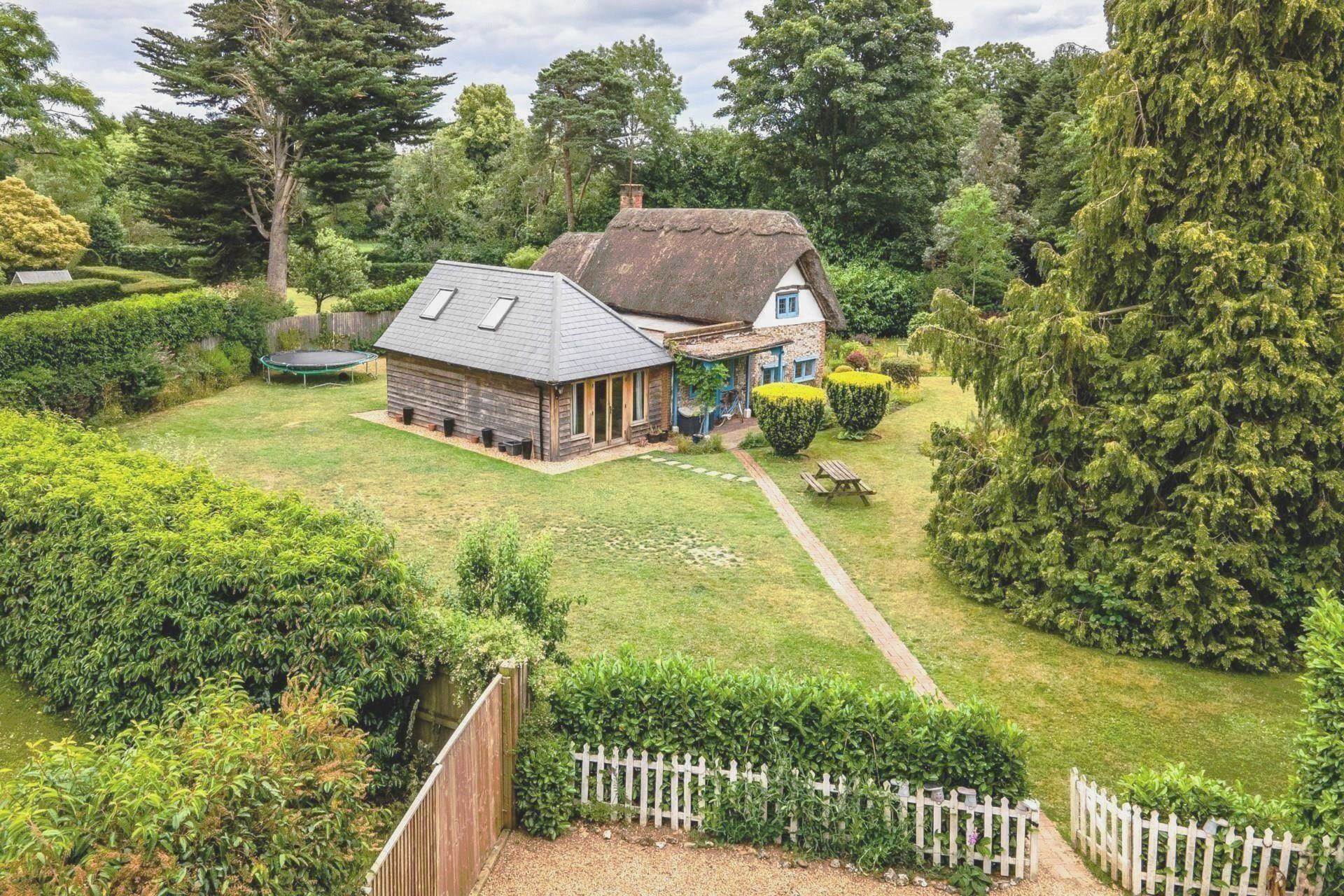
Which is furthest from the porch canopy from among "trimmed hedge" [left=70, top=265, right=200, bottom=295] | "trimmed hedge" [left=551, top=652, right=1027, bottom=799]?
"trimmed hedge" [left=70, top=265, right=200, bottom=295]

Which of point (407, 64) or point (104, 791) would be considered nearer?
point (104, 791)

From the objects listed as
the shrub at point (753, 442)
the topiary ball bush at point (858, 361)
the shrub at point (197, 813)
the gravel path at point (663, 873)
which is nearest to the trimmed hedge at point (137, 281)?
the shrub at point (753, 442)

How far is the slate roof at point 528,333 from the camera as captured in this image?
22375 mm

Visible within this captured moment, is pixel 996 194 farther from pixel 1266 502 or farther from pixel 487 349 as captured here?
pixel 1266 502

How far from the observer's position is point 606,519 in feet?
60.2

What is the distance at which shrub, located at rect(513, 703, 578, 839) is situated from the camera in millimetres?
8391

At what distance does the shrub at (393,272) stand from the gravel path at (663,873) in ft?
138

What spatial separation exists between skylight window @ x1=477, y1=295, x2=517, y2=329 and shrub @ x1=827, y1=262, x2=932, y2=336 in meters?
19.3

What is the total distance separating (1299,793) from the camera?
8.03 meters

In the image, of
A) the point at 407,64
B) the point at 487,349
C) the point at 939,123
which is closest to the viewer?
the point at 487,349

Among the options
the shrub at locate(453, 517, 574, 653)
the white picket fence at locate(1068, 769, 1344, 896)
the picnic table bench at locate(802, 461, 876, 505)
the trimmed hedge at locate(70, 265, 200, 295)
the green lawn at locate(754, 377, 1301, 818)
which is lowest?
the green lawn at locate(754, 377, 1301, 818)

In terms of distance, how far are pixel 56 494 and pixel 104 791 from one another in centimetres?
716

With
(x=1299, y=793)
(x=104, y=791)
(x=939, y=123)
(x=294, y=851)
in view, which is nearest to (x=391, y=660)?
(x=294, y=851)

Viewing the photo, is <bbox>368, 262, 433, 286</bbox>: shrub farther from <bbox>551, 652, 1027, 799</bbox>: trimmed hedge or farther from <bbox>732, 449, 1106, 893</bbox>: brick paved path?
<bbox>551, 652, 1027, 799</bbox>: trimmed hedge
